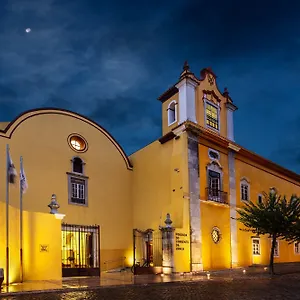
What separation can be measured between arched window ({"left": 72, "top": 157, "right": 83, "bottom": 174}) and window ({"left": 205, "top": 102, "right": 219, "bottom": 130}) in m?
7.84

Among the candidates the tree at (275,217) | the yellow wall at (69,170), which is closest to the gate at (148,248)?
the yellow wall at (69,170)

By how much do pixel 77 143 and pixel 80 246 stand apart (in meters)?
5.85

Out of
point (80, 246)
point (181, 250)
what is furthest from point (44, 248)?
point (181, 250)

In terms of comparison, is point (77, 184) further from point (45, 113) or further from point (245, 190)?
point (245, 190)

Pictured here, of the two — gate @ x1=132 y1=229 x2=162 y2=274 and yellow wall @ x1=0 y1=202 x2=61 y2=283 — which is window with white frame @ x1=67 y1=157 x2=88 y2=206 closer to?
gate @ x1=132 y1=229 x2=162 y2=274

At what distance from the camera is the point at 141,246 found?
80.4 feet

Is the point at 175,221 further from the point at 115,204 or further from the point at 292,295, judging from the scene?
the point at 292,295

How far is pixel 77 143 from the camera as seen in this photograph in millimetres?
24234

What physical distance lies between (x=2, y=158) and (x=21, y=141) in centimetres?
139

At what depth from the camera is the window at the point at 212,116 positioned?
25181 millimetres

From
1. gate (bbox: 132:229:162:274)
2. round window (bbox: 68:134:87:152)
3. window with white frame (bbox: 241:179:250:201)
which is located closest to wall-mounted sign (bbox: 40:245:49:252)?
gate (bbox: 132:229:162:274)

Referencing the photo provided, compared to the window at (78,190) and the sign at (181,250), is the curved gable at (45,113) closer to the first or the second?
the window at (78,190)

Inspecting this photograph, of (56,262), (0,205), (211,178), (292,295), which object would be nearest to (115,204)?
(211,178)

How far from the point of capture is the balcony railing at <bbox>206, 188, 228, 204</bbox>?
23484mm
